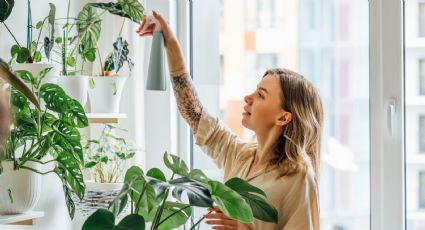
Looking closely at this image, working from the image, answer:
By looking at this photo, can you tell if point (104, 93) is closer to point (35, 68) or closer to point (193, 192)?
point (35, 68)

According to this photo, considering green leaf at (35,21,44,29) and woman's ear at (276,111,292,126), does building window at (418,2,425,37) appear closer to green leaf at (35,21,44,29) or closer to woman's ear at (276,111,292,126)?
woman's ear at (276,111,292,126)

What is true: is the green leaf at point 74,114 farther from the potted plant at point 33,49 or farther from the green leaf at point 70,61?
the green leaf at point 70,61

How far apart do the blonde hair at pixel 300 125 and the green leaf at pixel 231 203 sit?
427 millimetres

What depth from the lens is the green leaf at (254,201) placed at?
1.68 metres

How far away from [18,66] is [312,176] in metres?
0.95

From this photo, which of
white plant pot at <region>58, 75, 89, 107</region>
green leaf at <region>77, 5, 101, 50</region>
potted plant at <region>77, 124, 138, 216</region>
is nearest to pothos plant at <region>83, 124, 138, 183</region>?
potted plant at <region>77, 124, 138, 216</region>

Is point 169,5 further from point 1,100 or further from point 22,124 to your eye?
point 1,100

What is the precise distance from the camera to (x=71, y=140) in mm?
1791

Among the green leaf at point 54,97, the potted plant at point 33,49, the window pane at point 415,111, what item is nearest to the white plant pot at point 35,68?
the potted plant at point 33,49

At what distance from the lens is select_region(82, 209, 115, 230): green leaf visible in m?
1.47

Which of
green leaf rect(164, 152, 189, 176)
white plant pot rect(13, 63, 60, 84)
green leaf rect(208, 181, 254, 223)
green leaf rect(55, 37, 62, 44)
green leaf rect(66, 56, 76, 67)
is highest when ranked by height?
green leaf rect(55, 37, 62, 44)

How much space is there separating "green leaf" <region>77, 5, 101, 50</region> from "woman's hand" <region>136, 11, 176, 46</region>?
0.15 m

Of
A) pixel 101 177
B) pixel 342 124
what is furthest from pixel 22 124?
pixel 342 124

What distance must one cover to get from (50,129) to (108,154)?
484mm
